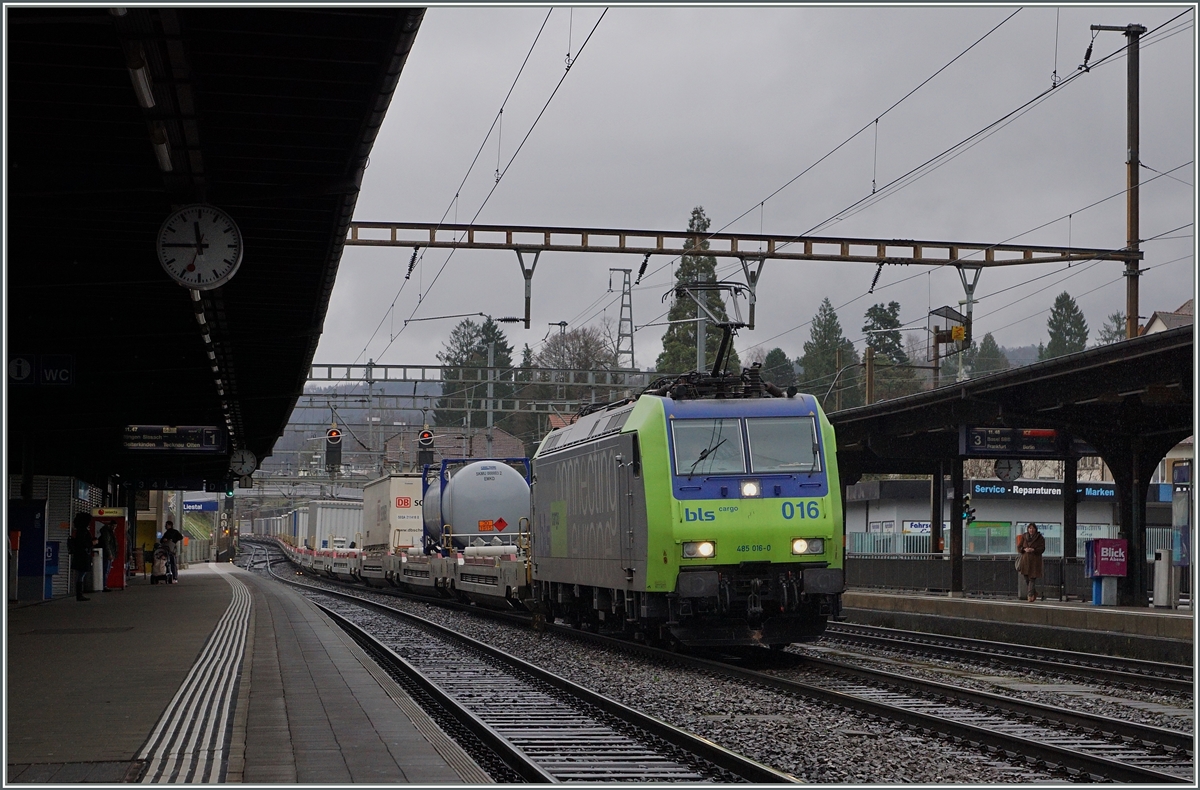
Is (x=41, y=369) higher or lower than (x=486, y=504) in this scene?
higher

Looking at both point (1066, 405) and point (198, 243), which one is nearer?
point (198, 243)

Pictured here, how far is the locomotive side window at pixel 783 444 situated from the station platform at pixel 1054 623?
4621mm

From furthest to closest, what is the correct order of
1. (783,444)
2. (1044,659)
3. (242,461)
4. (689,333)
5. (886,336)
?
1. (886,336)
2. (689,333)
3. (242,461)
4. (1044,659)
5. (783,444)

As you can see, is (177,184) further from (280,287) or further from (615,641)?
(615,641)

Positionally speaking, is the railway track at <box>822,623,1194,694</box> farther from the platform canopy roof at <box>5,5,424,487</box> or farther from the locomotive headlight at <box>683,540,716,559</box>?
the platform canopy roof at <box>5,5,424,487</box>

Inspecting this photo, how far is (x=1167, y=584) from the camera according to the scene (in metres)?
22.0

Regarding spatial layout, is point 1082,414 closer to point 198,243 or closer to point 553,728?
point 553,728

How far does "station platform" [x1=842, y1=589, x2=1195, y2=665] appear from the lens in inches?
709

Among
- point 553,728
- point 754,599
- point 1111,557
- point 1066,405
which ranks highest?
point 1066,405

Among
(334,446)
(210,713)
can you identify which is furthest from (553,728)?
(334,446)

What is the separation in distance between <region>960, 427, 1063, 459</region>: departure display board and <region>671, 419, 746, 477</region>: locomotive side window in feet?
37.0

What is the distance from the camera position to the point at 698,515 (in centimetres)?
1535

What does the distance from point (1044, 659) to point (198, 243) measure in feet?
37.3

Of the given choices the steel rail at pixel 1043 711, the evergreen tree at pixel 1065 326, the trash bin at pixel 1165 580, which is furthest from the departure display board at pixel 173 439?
the evergreen tree at pixel 1065 326
